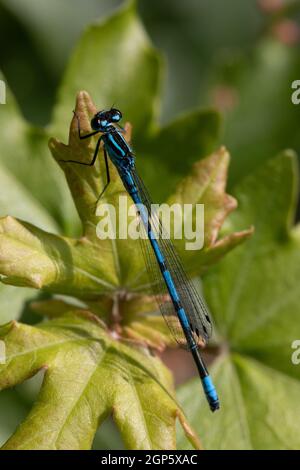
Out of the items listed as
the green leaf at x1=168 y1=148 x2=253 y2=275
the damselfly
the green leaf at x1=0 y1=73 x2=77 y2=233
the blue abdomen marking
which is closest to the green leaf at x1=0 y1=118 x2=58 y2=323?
the green leaf at x1=0 y1=73 x2=77 y2=233

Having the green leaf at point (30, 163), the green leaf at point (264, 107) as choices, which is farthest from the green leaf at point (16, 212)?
the green leaf at point (264, 107)

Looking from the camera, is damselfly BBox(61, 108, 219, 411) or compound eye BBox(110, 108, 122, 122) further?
compound eye BBox(110, 108, 122, 122)

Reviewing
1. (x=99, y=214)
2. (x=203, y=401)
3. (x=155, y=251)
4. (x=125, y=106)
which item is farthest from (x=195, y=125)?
(x=203, y=401)

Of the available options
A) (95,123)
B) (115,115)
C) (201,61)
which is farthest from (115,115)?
(201,61)

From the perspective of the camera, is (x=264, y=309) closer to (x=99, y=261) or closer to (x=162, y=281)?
(x=162, y=281)

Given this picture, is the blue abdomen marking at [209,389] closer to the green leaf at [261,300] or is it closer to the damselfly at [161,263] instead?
the damselfly at [161,263]

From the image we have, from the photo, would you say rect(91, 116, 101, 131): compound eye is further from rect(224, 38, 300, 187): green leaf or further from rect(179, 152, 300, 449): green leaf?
rect(224, 38, 300, 187): green leaf
